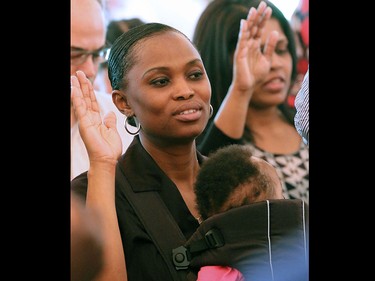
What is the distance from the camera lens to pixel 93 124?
2854 mm

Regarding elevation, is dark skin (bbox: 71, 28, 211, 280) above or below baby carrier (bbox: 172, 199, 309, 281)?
above

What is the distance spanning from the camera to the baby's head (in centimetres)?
276

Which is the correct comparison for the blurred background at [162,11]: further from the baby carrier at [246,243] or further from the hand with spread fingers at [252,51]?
the baby carrier at [246,243]

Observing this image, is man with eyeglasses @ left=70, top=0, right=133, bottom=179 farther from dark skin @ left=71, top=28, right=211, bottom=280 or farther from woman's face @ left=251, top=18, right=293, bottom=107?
woman's face @ left=251, top=18, right=293, bottom=107

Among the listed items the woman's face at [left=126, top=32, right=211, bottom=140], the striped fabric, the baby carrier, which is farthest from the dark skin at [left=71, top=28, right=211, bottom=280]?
the striped fabric

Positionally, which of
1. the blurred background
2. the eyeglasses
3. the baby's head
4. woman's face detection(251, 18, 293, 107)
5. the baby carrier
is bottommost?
the baby carrier

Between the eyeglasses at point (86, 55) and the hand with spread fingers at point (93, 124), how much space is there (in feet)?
0.16

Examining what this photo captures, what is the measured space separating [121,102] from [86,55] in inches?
9.3

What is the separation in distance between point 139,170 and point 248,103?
0.52 m

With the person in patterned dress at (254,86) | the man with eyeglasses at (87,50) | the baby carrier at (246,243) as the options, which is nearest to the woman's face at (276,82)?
the person in patterned dress at (254,86)

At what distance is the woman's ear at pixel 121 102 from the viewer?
2846 millimetres

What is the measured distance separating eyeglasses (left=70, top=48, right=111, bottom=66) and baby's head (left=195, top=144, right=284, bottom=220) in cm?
59

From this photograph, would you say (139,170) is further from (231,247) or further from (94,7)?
(94,7)

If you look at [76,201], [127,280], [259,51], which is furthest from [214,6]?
[127,280]
